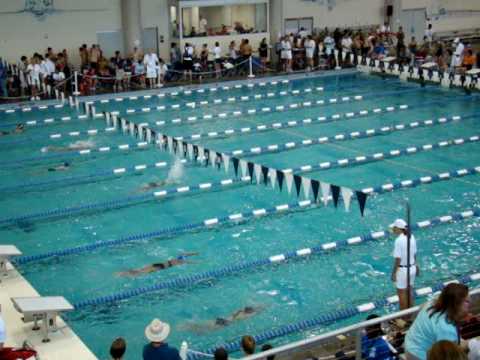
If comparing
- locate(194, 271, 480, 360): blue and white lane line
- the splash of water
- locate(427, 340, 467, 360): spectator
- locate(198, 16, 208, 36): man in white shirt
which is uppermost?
locate(198, 16, 208, 36): man in white shirt

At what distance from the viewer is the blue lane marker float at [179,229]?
363 inches

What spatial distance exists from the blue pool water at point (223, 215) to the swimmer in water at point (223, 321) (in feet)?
0.13

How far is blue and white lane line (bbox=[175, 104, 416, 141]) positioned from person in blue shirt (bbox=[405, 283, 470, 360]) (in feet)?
35.2

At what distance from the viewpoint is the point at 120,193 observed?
456 inches

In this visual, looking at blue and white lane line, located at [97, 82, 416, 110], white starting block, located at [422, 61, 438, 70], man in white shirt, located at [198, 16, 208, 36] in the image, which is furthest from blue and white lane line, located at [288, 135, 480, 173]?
man in white shirt, located at [198, 16, 208, 36]

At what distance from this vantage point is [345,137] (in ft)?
47.5

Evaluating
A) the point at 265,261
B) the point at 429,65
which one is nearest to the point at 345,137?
the point at 265,261

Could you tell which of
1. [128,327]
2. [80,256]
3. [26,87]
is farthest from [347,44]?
[128,327]

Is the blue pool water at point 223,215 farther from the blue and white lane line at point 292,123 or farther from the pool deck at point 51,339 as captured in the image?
the pool deck at point 51,339

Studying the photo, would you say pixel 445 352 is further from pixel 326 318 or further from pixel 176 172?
pixel 176 172

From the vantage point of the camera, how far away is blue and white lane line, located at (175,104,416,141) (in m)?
15.0

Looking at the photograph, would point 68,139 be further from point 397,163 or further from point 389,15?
point 389,15

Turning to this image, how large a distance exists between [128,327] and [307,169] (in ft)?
18.3

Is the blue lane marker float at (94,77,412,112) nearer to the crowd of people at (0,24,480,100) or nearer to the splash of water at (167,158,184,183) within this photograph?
the crowd of people at (0,24,480,100)
